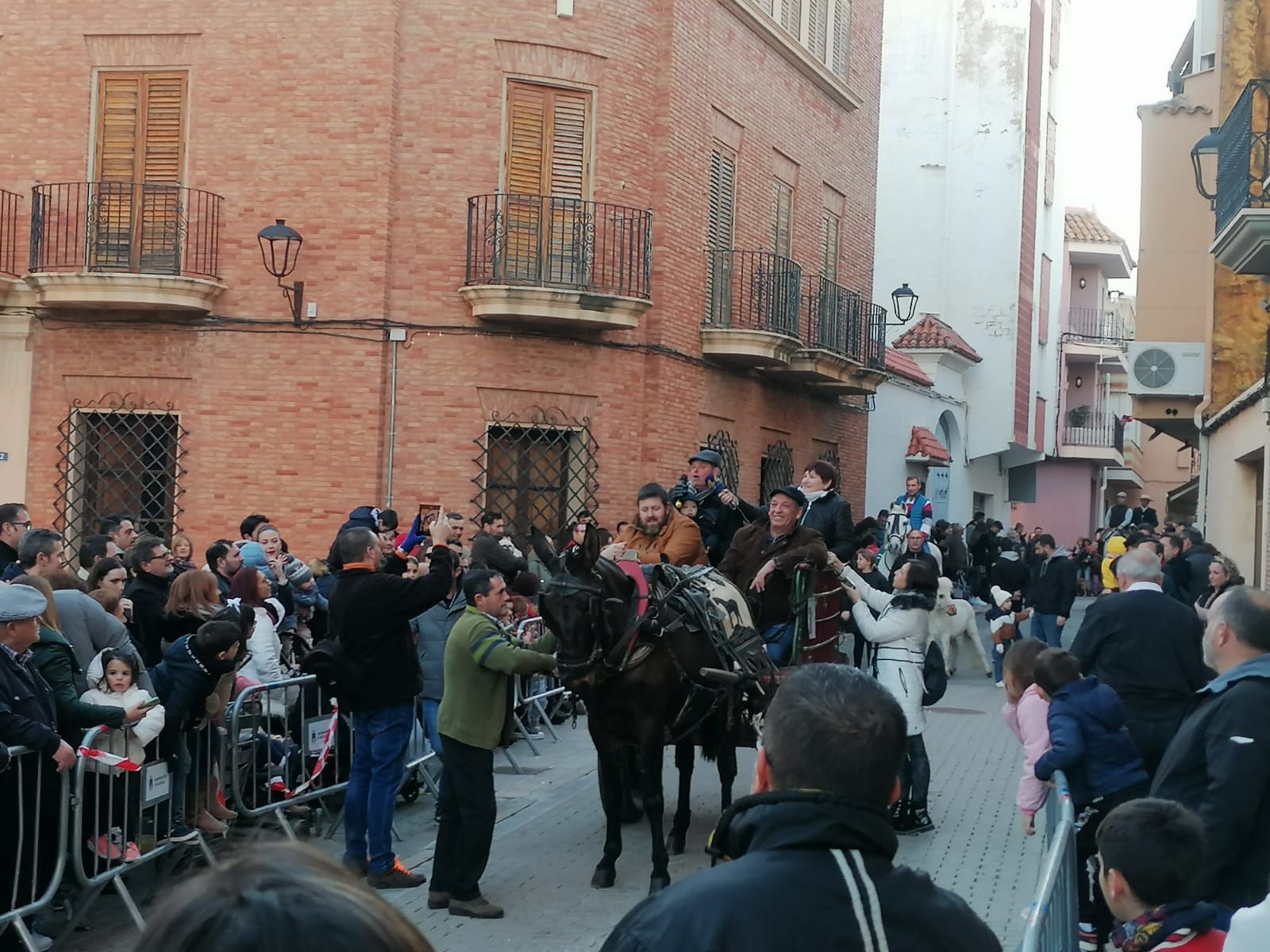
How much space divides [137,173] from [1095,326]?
40472mm

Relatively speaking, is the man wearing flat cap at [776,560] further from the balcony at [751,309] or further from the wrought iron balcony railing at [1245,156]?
the balcony at [751,309]

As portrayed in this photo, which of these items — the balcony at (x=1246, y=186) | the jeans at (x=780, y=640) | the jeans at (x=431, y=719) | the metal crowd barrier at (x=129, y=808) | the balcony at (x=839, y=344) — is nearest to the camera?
the metal crowd barrier at (x=129, y=808)

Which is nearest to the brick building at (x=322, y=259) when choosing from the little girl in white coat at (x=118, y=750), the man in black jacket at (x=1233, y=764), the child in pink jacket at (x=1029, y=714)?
the little girl in white coat at (x=118, y=750)

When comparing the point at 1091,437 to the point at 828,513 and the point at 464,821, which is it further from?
the point at 464,821

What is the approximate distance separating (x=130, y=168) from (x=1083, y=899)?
16.1m

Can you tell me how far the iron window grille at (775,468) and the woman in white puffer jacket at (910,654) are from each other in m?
13.7

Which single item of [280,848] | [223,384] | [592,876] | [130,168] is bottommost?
[592,876]

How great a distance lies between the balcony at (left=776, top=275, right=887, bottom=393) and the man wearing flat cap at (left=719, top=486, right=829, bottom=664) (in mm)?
12875

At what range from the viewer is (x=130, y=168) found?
779 inches

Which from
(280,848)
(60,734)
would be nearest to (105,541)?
(60,734)

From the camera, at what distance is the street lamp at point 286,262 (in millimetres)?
19109

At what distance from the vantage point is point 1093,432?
51438 millimetres

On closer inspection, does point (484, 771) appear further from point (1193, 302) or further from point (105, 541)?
point (1193, 302)

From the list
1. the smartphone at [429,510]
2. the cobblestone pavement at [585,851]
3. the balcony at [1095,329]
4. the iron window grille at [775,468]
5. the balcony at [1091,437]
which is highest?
the balcony at [1095,329]
